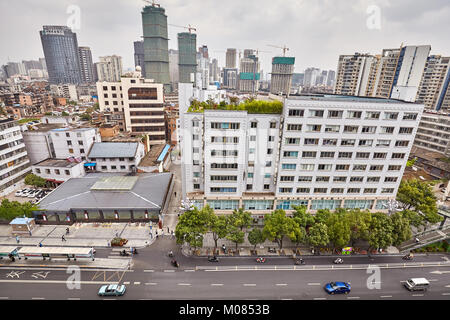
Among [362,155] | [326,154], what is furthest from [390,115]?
[326,154]

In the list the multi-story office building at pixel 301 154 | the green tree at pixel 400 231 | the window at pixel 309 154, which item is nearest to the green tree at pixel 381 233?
the green tree at pixel 400 231

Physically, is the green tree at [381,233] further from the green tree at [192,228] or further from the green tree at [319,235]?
the green tree at [192,228]

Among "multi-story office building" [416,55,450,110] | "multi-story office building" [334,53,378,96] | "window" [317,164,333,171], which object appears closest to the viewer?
"window" [317,164,333,171]

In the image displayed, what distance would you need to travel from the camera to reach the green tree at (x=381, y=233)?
43844mm

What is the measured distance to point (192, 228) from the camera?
43000mm

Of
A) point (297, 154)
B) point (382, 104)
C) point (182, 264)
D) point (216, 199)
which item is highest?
point (382, 104)

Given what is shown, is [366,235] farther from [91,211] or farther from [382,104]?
[91,211]

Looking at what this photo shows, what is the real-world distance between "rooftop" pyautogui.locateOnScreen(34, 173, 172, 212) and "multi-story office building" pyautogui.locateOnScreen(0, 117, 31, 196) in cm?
1967

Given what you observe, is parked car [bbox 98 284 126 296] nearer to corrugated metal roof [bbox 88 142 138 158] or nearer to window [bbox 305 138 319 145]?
corrugated metal roof [bbox 88 142 138 158]

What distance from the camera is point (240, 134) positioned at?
1933 inches

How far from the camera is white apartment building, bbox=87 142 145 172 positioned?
73312 mm

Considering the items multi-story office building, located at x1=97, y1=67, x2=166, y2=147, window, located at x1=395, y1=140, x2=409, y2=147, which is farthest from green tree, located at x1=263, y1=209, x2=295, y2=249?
multi-story office building, located at x1=97, y1=67, x2=166, y2=147
